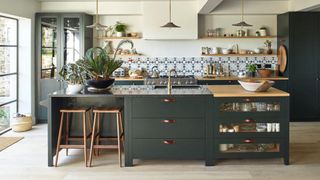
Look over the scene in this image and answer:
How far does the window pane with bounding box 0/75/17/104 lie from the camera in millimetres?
6793

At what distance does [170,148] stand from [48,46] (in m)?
4.09

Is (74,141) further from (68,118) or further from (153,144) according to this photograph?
(153,144)

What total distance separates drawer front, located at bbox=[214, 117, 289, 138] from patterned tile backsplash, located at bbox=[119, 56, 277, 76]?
358cm

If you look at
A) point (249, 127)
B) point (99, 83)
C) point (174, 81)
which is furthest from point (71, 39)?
point (249, 127)

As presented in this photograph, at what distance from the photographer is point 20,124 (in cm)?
677

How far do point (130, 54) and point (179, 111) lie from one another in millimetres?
3612

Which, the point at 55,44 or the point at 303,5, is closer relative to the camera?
the point at 303,5

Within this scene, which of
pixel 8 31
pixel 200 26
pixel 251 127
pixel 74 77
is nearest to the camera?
pixel 251 127

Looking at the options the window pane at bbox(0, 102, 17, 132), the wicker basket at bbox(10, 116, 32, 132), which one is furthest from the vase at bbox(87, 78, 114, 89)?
the window pane at bbox(0, 102, 17, 132)

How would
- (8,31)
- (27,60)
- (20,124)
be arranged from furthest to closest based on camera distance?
(27,60)
(8,31)
(20,124)

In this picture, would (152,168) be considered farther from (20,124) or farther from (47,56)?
(47,56)

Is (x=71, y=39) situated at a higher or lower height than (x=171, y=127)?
higher

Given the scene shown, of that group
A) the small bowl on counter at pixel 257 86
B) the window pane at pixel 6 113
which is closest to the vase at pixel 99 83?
the small bowl on counter at pixel 257 86

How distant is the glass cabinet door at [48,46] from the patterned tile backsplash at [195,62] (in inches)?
61.8
